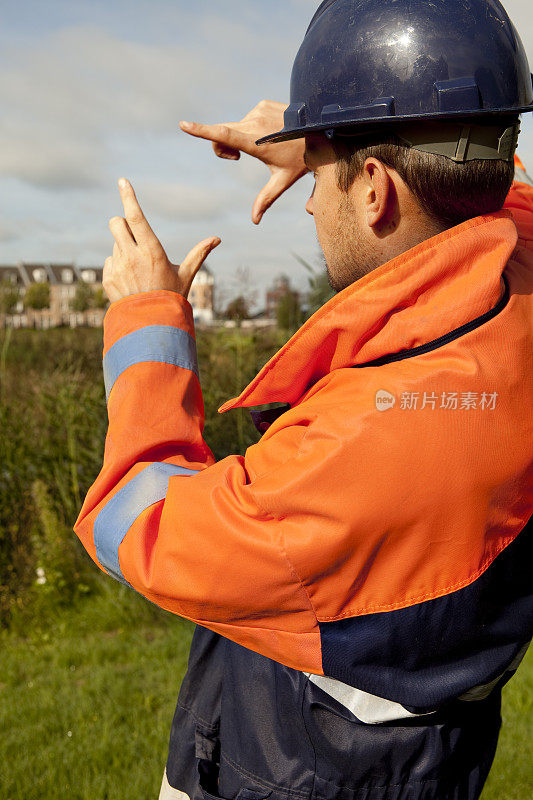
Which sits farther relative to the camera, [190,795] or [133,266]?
[190,795]

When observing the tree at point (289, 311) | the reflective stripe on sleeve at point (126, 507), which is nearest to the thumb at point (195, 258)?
the reflective stripe on sleeve at point (126, 507)

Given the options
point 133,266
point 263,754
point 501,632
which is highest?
point 133,266

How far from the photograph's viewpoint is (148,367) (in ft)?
4.90

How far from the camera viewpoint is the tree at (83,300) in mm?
50719

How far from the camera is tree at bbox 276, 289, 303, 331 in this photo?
5.69 meters

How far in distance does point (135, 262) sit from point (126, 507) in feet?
1.86

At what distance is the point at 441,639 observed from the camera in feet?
4.21

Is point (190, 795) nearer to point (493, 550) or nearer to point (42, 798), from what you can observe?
point (493, 550)

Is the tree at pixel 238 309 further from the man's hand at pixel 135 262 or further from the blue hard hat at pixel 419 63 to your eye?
the blue hard hat at pixel 419 63

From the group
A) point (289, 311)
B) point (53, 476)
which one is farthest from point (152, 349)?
point (289, 311)

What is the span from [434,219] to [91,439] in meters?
3.95

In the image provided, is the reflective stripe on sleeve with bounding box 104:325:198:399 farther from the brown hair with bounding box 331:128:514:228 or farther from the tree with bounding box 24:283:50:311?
the tree with bounding box 24:283:50:311

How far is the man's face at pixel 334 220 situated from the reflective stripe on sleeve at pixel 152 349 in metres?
0.35

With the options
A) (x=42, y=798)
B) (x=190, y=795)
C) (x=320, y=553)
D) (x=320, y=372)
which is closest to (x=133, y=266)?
(x=320, y=372)
